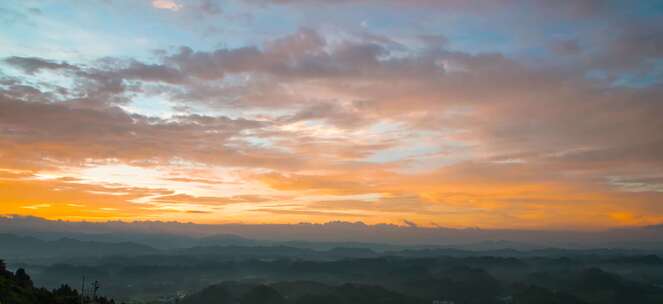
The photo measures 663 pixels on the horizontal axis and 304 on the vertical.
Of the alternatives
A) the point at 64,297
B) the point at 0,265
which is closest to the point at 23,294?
the point at 64,297

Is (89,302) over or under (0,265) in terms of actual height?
under

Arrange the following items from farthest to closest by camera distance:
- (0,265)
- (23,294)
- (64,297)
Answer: (0,265) < (64,297) < (23,294)

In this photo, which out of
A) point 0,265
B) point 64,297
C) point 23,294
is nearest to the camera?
point 23,294

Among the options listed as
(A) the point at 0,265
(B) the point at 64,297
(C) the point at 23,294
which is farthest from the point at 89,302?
(A) the point at 0,265

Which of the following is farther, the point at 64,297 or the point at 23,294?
the point at 64,297

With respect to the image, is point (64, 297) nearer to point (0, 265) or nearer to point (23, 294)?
point (23, 294)

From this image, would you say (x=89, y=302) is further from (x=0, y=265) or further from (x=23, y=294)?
(x=0, y=265)

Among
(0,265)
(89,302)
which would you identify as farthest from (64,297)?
(0,265)
